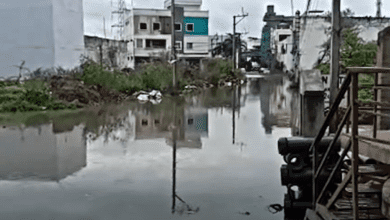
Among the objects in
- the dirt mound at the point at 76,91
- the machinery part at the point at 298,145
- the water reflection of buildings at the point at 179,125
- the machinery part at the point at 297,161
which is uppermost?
the dirt mound at the point at 76,91

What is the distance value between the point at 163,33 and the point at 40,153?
4309 centimetres

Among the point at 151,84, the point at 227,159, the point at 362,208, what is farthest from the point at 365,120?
the point at 151,84

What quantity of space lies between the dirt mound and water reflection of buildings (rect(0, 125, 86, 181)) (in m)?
5.77

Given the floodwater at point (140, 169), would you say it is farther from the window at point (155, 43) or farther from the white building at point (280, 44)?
the white building at point (280, 44)

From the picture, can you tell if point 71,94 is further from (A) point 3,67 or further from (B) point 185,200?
(B) point 185,200

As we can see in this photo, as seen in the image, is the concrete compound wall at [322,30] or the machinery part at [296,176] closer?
the machinery part at [296,176]

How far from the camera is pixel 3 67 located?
24922 mm

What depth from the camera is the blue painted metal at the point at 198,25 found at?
52656 millimetres

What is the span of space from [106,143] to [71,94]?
8827 mm

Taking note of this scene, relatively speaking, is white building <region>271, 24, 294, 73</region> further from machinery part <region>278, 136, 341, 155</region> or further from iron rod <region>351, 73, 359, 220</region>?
iron rod <region>351, 73, 359, 220</region>

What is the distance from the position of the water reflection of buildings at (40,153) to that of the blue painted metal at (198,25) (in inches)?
1606

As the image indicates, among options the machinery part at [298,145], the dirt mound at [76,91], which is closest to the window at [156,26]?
the dirt mound at [76,91]

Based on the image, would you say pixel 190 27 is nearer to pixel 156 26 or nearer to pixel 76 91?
pixel 156 26

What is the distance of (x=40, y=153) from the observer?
32.6 ft
